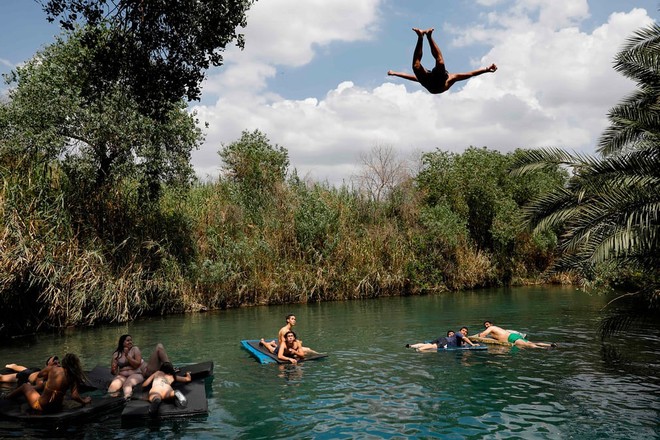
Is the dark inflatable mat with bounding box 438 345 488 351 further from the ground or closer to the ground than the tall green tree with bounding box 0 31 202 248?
closer to the ground

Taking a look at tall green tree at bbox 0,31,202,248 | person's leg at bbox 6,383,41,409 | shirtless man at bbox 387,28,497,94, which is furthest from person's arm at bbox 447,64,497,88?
tall green tree at bbox 0,31,202,248

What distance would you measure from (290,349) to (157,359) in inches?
154

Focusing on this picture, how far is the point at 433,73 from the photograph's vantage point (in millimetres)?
7684

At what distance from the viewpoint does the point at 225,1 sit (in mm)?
9969

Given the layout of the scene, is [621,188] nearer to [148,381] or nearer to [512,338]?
[512,338]

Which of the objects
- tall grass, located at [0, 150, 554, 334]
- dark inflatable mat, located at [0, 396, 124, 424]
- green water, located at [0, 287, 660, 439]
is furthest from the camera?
tall grass, located at [0, 150, 554, 334]

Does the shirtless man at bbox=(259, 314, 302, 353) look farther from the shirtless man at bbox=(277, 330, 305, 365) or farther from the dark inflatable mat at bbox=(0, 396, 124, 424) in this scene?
the dark inflatable mat at bbox=(0, 396, 124, 424)

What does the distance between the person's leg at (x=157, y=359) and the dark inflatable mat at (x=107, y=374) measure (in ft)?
1.90

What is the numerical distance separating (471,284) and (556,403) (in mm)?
25520

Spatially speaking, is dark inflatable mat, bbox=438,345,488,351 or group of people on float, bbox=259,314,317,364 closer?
group of people on float, bbox=259,314,317,364

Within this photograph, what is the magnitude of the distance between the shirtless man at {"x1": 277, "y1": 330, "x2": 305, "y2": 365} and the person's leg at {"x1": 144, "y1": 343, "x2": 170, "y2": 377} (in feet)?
11.5

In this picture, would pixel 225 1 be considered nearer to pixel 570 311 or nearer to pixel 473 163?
pixel 570 311

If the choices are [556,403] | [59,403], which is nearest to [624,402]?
[556,403]

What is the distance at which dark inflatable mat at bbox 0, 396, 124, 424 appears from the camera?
8.79 meters
